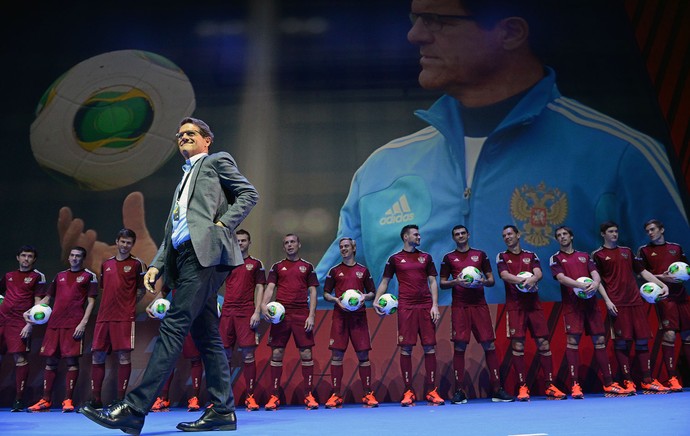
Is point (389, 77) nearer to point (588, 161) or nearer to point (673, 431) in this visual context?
point (588, 161)

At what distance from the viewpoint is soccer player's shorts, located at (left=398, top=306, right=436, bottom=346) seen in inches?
236

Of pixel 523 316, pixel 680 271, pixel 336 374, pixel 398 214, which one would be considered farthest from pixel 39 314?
pixel 680 271

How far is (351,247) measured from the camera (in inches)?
251

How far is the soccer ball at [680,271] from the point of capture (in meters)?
5.96

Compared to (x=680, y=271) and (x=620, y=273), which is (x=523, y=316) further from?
(x=680, y=271)

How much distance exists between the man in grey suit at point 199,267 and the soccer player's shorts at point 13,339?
12.4 ft

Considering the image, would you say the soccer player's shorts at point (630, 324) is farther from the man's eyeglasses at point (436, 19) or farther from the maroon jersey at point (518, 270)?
the man's eyeglasses at point (436, 19)

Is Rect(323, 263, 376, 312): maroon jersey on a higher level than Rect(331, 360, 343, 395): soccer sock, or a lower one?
higher

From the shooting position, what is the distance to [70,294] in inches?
249

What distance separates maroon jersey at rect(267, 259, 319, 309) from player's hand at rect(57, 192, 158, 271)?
160 cm

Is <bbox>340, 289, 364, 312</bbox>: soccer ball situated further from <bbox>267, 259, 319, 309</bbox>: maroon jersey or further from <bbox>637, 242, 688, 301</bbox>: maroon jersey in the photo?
<bbox>637, 242, 688, 301</bbox>: maroon jersey

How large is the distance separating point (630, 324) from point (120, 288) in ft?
17.3

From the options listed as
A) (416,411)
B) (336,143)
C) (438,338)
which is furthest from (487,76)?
(416,411)

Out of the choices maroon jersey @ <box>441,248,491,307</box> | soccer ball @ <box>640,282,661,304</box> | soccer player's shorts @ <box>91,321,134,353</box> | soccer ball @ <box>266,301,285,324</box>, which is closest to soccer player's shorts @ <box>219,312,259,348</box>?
soccer ball @ <box>266,301,285,324</box>
